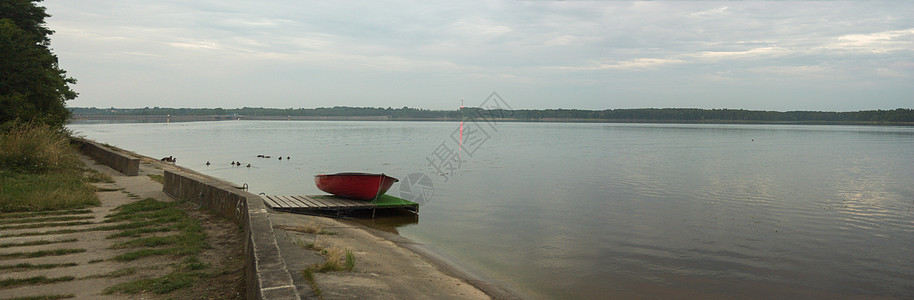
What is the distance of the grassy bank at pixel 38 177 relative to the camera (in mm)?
11578

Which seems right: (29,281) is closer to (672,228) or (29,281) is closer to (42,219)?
(42,219)

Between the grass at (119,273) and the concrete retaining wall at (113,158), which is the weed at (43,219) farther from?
the concrete retaining wall at (113,158)

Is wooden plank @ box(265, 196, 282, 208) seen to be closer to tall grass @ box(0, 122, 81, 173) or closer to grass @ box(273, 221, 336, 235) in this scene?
grass @ box(273, 221, 336, 235)

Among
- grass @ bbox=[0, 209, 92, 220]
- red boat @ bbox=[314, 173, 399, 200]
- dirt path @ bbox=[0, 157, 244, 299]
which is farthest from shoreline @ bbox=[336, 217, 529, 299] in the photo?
grass @ bbox=[0, 209, 92, 220]

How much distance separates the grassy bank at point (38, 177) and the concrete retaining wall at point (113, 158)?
4.42 feet

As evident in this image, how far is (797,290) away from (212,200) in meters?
11.7

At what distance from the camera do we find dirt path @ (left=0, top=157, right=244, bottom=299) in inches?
246

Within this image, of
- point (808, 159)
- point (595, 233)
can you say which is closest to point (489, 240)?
point (595, 233)

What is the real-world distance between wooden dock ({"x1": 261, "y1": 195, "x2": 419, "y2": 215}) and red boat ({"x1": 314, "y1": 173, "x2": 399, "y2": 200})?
212 mm

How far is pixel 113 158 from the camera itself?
22.1m

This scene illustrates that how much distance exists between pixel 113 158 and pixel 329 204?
456 inches

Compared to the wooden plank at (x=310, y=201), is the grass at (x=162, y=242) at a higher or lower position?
higher

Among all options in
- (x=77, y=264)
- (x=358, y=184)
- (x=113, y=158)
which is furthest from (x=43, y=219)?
(x=113, y=158)

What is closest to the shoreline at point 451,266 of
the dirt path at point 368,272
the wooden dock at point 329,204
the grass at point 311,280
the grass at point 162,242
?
the dirt path at point 368,272
